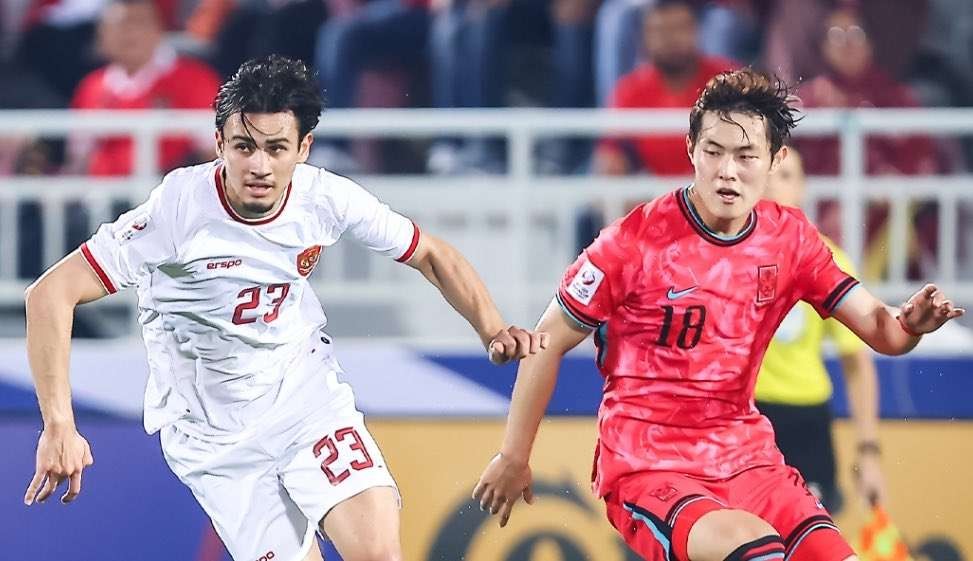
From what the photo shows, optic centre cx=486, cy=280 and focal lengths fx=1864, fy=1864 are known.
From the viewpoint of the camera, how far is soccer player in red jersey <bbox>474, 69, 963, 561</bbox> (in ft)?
18.0

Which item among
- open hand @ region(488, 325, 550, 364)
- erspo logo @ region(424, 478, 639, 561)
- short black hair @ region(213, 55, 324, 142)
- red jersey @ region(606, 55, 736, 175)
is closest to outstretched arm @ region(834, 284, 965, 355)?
open hand @ region(488, 325, 550, 364)

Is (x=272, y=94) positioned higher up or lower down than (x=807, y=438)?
higher up

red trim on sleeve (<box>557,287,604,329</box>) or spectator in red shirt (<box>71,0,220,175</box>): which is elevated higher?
spectator in red shirt (<box>71,0,220,175</box>)

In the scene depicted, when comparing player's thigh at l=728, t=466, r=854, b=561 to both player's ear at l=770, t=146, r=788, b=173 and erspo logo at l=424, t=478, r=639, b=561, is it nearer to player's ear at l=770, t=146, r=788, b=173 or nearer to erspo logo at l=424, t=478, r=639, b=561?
player's ear at l=770, t=146, r=788, b=173

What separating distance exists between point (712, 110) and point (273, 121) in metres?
1.31

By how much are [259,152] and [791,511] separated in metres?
1.88

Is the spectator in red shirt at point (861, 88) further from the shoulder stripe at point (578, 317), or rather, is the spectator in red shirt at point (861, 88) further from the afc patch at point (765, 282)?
the shoulder stripe at point (578, 317)

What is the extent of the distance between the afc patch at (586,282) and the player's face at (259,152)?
923mm

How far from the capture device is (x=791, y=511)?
5359 mm

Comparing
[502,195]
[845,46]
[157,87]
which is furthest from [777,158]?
[157,87]

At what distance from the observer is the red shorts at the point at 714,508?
524cm

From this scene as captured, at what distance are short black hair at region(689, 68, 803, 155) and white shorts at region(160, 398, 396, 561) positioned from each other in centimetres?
142

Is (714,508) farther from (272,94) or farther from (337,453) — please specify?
(272,94)

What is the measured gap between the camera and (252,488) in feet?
19.2
